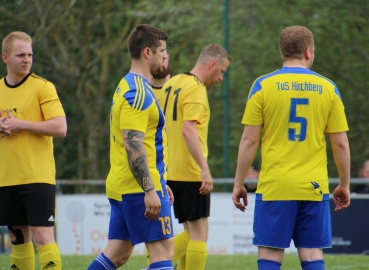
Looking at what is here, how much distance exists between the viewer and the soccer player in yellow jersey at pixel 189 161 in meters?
6.57

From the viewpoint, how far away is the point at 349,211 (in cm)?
1104

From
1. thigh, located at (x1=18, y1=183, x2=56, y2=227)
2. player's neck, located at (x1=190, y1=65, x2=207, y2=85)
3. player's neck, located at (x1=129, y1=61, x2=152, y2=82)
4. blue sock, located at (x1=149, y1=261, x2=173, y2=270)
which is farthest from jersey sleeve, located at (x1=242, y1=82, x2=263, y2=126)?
player's neck, located at (x1=190, y1=65, x2=207, y2=85)

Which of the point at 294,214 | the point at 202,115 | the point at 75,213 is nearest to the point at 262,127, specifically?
the point at 294,214

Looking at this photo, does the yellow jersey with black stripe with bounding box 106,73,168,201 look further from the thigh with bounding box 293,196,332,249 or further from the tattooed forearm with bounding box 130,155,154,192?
the thigh with bounding box 293,196,332,249

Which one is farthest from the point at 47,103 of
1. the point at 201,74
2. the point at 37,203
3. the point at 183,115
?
the point at 201,74

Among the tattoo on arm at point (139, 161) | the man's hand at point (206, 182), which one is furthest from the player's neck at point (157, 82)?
the tattoo on arm at point (139, 161)

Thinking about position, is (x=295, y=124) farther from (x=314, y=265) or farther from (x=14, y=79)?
(x=14, y=79)

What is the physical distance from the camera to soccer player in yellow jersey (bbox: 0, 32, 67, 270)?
5.55 metres

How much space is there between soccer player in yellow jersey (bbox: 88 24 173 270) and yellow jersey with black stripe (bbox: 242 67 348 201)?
0.73 metres

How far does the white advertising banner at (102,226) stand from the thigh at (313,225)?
6066 mm

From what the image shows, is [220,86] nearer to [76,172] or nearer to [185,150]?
[76,172]

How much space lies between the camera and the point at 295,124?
4930 mm

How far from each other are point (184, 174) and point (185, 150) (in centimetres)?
23

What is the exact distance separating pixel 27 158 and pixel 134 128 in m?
1.35
